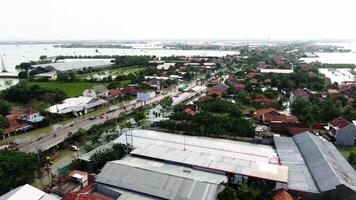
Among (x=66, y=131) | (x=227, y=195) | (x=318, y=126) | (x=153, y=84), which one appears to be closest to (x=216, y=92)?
(x=153, y=84)

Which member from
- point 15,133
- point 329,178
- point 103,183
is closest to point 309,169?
point 329,178

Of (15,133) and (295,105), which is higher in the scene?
(295,105)

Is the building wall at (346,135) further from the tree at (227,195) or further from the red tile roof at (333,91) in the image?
the red tile roof at (333,91)

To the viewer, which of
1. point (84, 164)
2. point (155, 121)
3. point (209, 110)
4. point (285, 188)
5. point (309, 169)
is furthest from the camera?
point (209, 110)

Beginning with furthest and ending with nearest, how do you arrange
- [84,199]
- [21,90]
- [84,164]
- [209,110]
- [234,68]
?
[234,68] < [21,90] < [209,110] < [84,164] < [84,199]

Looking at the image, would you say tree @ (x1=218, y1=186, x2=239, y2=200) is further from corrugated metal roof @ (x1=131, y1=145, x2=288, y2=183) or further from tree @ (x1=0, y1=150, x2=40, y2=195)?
tree @ (x1=0, y1=150, x2=40, y2=195)

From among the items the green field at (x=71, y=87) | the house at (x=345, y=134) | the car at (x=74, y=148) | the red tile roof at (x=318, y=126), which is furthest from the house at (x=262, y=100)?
the green field at (x=71, y=87)

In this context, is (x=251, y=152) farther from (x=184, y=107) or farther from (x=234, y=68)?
(x=234, y=68)

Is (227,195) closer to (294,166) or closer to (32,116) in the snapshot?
(294,166)
